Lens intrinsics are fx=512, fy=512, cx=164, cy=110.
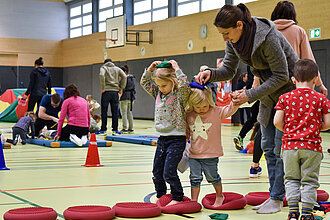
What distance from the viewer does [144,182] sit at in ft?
16.9

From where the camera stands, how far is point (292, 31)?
4121 millimetres

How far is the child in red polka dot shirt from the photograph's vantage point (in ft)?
10.5

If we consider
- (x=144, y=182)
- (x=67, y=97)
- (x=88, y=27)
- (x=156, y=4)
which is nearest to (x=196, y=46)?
(x=156, y=4)

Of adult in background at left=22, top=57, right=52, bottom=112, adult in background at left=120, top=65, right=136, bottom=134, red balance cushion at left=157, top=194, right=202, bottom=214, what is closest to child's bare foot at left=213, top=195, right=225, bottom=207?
red balance cushion at left=157, top=194, right=202, bottom=214

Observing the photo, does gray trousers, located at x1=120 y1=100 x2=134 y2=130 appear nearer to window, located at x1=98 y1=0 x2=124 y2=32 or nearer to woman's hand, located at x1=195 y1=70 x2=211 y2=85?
woman's hand, located at x1=195 y1=70 x2=211 y2=85

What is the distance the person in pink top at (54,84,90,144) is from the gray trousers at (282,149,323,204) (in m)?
5.95

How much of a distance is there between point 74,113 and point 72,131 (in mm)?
460

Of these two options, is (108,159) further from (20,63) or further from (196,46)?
(20,63)

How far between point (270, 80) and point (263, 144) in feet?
1.76

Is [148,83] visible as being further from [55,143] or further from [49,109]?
[49,109]

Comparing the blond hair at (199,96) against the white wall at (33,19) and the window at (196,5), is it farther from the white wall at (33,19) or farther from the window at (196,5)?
the white wall at (33,19)

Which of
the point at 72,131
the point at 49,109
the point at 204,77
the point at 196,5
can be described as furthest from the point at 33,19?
the point at 204,77

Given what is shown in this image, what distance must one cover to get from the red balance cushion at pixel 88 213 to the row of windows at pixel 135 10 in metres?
15.2

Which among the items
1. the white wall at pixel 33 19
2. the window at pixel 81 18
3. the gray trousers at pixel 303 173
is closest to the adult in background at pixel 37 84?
the gray trousers at pixel 303 173
